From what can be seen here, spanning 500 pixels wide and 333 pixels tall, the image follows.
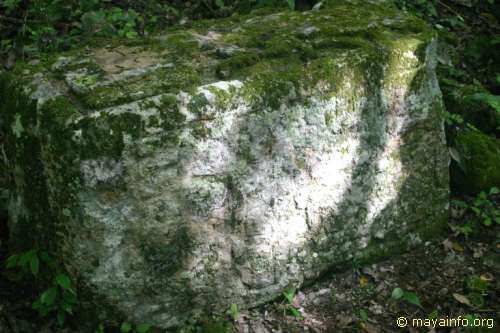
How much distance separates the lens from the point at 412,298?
3256 millimetres

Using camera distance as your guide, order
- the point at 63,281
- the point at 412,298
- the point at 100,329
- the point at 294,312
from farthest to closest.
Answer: the point at 412,298
the point at 294,312
the point at 100,329
the point at 63,281

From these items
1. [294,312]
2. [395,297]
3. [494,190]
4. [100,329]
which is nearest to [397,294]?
[395,297]

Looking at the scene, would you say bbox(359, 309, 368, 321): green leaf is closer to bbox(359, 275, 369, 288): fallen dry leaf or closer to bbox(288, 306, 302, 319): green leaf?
bbox(359, 275, 369, 288): fallen dry leaf

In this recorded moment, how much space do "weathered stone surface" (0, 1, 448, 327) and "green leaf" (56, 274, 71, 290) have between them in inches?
2.7

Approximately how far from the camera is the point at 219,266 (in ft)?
9.45

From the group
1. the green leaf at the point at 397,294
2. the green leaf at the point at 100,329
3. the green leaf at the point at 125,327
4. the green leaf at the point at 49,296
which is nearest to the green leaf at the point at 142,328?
the green leaf at the point at 125,327

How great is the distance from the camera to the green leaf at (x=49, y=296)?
8.71 ft

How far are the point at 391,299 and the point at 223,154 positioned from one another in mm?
1464

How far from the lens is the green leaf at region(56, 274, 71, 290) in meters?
2.59

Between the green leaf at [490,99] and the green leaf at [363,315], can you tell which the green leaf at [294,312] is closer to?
the green leaf at [363,315]

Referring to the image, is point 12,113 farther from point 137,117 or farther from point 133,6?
point 133,6

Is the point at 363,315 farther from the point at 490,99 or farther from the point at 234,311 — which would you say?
the point at 490,99

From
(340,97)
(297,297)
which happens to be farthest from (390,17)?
(297,297)

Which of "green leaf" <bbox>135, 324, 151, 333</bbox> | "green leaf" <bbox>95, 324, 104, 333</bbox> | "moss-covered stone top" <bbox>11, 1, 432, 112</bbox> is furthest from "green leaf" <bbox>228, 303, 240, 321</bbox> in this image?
"moss-covered stone top" <bbox>11, 1, 432, 112</bbox>
